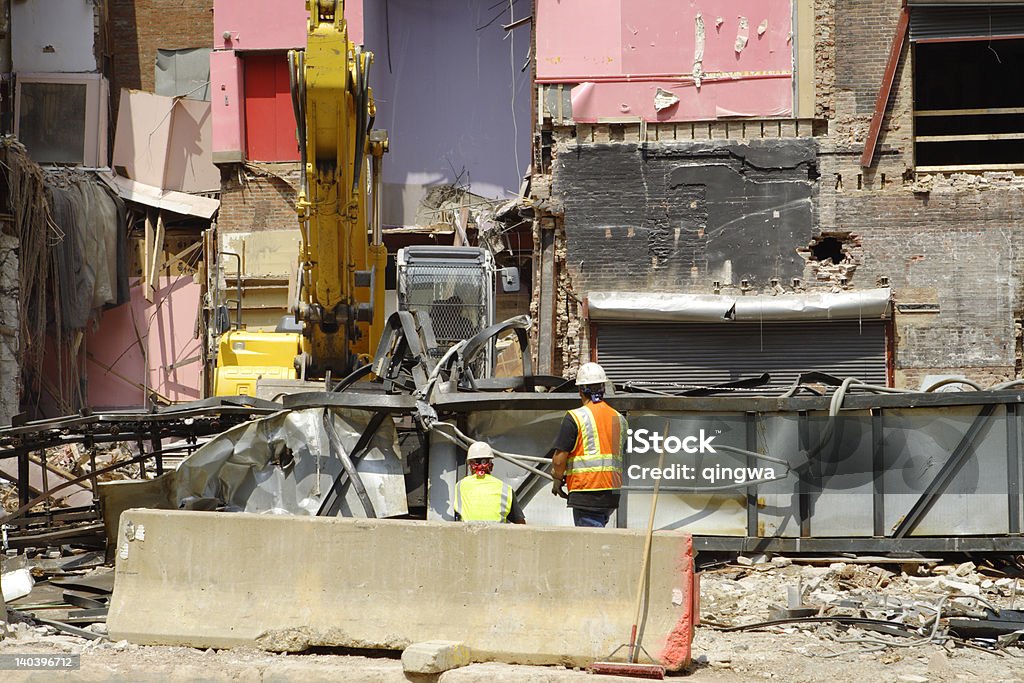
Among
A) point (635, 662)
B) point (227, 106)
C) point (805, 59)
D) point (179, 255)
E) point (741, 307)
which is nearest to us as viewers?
point (635, 662)

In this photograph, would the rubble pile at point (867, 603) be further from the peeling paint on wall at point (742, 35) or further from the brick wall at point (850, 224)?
the peeling paint on wall at point (742, 35)

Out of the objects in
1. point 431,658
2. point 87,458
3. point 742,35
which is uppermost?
point 742,35

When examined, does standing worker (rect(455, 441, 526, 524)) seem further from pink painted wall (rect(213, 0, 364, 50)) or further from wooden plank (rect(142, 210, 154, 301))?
wooden plank (rect(142, 210, 154, 301))

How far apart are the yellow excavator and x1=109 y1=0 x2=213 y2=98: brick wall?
46.8 ft

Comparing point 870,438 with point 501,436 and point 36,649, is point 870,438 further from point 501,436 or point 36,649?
point 36,649

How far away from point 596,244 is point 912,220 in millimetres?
4963

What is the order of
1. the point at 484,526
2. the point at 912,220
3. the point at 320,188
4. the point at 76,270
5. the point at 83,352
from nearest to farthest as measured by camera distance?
the point at 484,526
the point at 320,188
the point at 912,220
the point at 76,270
the point at 83,352

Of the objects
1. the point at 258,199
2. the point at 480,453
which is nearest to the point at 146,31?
the point at 258,199

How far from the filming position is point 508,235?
78.9ft

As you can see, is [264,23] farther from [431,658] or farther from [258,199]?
[431,658]

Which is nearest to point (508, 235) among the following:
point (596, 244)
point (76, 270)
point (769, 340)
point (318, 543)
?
point (596, 244)

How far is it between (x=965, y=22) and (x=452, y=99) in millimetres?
11806

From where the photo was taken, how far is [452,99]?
2748 cm

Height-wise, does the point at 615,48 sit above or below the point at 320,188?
above
